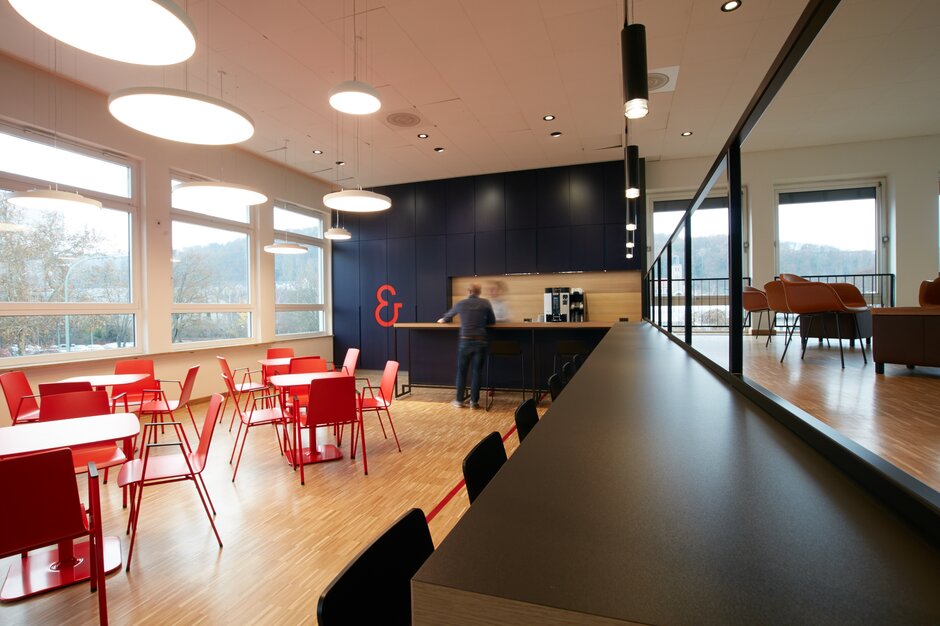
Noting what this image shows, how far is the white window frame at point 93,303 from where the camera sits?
4.66 m

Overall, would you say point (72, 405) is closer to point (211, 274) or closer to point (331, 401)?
point (331, 401)

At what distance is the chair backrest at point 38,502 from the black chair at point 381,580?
1717 millimetres

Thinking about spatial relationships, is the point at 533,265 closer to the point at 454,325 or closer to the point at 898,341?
the point at 454,325

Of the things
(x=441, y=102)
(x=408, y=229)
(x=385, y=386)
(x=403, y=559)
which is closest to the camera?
(x=403, y=559)

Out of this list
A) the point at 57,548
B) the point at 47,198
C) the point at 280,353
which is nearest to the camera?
the point at 57,548

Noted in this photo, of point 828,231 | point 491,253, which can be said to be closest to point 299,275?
point 491,253

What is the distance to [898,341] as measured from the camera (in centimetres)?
367

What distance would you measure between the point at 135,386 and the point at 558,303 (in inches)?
238

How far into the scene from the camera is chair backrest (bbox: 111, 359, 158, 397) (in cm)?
441

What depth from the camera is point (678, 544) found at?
563 millimetres

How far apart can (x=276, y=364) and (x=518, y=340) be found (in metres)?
3.47

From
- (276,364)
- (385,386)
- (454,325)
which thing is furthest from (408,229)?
(385,386)

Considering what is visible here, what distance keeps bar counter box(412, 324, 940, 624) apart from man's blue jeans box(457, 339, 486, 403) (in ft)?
17.1

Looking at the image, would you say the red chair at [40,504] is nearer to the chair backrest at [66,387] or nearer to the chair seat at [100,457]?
the chair seat at [100,457]
